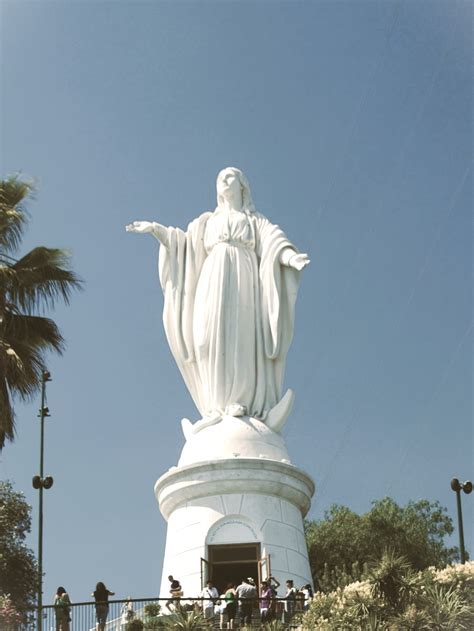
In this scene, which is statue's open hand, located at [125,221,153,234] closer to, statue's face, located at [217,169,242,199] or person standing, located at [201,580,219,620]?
statue's face, located at [217,169,242,199]

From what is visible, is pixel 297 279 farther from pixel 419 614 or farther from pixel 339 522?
pixel 339 522

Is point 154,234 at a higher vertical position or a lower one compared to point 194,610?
higher

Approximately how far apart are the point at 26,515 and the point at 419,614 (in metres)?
17.8

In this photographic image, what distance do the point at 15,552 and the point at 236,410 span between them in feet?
29.5

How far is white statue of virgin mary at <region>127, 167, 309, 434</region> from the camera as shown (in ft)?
102

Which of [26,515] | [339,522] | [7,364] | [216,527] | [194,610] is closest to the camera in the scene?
[194,610]

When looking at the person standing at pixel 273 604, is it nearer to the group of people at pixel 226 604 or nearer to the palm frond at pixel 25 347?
the group of people at pixel 226 604

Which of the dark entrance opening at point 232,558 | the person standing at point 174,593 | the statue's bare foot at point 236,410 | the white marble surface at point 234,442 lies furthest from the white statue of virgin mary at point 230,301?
the person standing at point 174,593

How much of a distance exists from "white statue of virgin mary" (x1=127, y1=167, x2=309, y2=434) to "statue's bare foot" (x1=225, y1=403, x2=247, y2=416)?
0.02 m

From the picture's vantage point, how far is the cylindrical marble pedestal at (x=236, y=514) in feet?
93.7

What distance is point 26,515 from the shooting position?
3659 cm

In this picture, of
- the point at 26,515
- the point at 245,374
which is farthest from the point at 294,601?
the point at 26,515

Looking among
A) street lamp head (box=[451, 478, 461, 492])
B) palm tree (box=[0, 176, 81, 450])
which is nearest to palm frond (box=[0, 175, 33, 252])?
palm tree (box=[0, 176, 81, 450])

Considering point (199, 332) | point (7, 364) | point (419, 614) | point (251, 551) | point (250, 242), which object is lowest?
point (419, 614)
